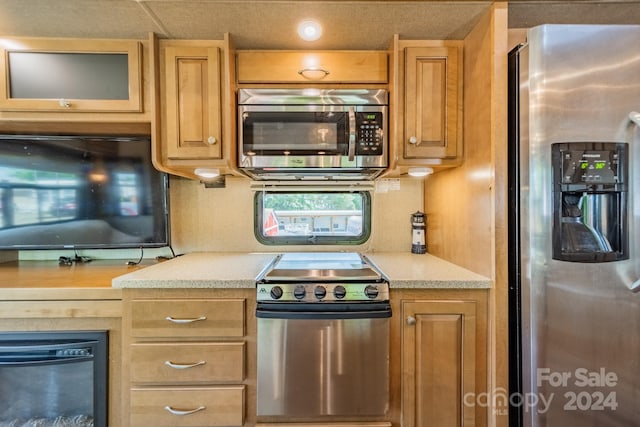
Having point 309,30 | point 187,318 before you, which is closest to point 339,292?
point 187,318

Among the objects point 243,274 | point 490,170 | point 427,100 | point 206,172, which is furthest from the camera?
point 206,172

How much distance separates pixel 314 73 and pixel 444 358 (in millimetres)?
1501

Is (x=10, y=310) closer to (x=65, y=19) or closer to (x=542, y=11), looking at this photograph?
(x=65, y=19)

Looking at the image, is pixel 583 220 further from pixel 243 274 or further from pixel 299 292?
pixel 243 274

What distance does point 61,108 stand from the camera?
1.51 m

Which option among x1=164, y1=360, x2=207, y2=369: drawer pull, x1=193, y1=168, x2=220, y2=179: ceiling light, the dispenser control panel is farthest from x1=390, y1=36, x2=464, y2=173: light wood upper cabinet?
x1=164, y1=360, x2=207, y2=369: drawer pull

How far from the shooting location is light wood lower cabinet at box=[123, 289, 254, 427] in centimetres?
130

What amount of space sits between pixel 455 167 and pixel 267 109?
1.06 meters

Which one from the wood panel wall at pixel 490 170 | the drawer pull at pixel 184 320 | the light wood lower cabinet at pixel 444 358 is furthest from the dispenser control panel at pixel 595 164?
the drawer pull at pixel 184 320

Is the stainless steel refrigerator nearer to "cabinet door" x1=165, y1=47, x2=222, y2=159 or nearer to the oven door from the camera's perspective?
the oven door

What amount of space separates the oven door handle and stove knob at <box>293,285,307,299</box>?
36 millimetres

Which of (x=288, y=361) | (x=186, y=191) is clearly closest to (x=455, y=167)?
(x=288, y=361)

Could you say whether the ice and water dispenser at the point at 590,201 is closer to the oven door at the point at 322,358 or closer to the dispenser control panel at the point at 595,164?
the dispenser control panel at the point at 595,164

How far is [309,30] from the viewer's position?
1.42 meters
